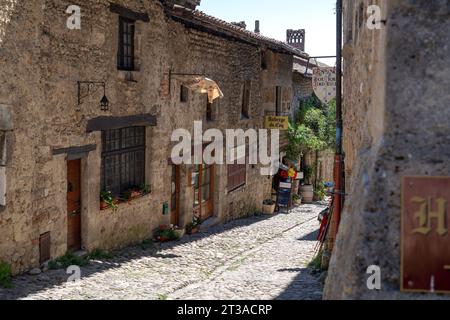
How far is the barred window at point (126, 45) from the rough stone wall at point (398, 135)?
260 inches

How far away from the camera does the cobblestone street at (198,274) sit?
7.23 meters

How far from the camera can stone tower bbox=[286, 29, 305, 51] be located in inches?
1375

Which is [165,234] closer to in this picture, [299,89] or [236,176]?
[236,176]

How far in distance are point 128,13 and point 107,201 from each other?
3.34 metres

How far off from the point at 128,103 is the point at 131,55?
3.10 ft

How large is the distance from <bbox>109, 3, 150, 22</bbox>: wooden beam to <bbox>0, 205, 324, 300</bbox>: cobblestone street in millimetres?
4151

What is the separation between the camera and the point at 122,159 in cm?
1063

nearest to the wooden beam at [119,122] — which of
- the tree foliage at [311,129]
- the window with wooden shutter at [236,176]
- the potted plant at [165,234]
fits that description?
the potted plant at [165,234]

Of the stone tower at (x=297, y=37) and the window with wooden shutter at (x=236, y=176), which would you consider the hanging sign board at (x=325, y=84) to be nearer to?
the window with wooden shutter at (x=236, y=176)

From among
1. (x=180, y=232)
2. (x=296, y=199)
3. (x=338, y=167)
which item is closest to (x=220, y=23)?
(x=180, y=232)

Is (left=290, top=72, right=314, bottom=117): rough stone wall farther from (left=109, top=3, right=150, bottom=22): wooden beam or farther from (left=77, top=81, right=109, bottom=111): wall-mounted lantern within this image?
(left=77, top=81, right=109, bottom=111): wall-mounted lantern
